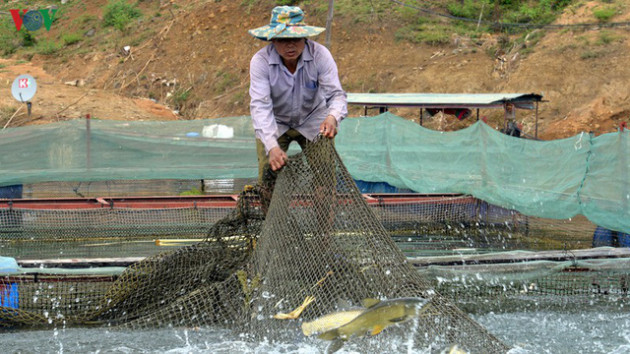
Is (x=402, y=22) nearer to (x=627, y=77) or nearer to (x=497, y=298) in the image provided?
(x=627, y=77)

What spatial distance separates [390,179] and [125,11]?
3341 centimetres

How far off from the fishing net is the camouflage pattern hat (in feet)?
2.68

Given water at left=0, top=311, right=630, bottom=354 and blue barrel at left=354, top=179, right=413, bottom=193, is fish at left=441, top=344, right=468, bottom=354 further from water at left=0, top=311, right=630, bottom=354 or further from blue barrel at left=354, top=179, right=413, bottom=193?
blue barrel at left=354, top=179, right=413, bottom=193

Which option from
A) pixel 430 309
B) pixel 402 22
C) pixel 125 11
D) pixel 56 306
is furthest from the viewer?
pixel 125 11

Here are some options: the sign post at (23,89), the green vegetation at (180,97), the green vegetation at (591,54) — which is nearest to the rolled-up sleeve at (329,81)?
the sign post at (23,89)

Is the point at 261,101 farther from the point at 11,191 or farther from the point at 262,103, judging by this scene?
the point at 11,191

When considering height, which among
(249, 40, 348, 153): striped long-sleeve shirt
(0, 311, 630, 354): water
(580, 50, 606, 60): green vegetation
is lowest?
(0, 311, 630, 354): water

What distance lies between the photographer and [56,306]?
508cm

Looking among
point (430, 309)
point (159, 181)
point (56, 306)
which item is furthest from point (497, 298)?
point (159, 181)

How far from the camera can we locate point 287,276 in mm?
4289

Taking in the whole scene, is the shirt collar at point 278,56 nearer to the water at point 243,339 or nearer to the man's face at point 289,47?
the man's face at point 289,47

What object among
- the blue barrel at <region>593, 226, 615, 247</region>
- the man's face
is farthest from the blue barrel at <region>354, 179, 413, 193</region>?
the man's face

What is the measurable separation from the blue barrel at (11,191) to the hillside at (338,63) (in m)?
13.7

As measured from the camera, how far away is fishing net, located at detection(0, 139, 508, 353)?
384 cm
